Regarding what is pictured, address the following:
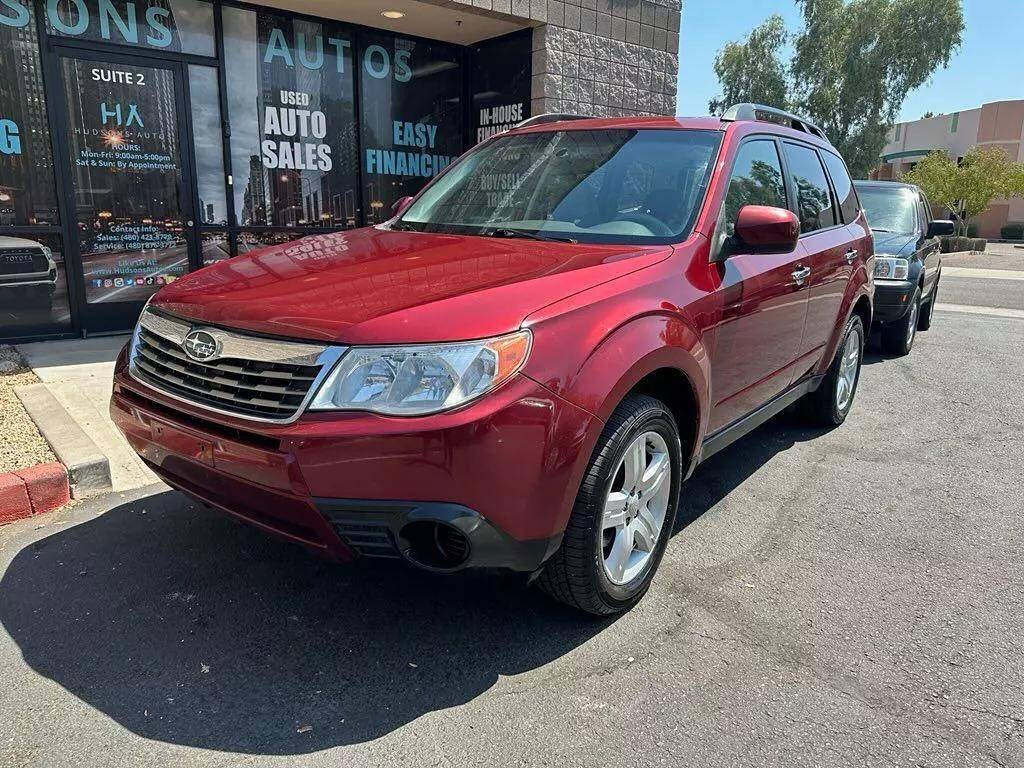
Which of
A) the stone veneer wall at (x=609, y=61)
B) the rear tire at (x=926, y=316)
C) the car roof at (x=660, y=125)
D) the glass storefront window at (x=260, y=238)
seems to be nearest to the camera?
the car roof at (x=660, y=125)

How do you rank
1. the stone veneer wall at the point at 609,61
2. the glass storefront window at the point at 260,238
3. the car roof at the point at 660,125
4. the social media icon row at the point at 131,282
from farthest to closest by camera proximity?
the stone veneer wall at the point at 609,61, the glass storefront window at the point at 260,238, the social media icon row at the point at 131,282, the car roof at the point at 660,125

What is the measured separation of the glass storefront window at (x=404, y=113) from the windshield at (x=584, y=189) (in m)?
4.99

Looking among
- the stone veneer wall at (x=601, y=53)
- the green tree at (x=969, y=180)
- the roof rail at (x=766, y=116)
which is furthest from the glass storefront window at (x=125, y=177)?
the green tree at (x=969, y=180)

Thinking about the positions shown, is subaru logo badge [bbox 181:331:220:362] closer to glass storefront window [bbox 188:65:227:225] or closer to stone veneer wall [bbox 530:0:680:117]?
glass storefront window [bbox 188:65:227:225]

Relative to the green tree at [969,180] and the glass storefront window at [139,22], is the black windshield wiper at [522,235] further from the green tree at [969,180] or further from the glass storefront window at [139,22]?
the green tree at [969,180]

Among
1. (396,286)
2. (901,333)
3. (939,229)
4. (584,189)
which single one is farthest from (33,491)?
(939,229)

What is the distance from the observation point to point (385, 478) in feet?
7.14

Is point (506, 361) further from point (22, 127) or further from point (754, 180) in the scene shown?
point (22, 127)

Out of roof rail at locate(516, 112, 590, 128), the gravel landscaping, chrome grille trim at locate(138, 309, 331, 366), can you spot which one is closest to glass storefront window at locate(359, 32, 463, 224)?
the gravel landscaping

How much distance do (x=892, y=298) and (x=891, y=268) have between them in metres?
0.33

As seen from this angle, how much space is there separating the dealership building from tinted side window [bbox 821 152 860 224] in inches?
156

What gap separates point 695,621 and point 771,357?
4.99 feet

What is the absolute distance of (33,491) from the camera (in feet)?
11.8

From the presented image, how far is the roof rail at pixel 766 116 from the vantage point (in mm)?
3873
